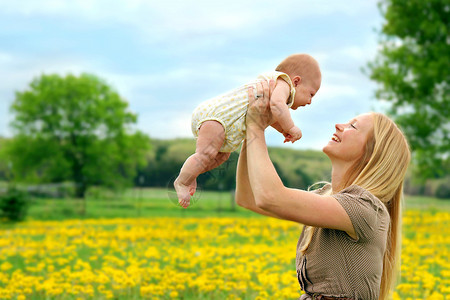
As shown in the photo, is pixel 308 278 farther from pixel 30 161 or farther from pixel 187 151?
pixel 30 161

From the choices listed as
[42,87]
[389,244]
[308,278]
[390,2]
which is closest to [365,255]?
[308,278]

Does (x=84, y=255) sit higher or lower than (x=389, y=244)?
lower

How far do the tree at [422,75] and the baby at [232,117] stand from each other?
14.7m

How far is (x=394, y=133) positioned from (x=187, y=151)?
3.01ft

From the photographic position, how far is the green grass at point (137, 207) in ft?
62.2

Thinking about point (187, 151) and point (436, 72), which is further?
point (436, 72)

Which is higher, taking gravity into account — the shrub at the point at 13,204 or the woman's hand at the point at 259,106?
the woman's hand at the point at 259,106

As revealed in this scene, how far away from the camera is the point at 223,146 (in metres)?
1.96

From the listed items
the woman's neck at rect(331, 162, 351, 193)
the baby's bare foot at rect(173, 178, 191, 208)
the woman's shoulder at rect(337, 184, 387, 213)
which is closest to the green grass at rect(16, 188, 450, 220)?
the woman's neck at rect(331, 162, 351, 193)

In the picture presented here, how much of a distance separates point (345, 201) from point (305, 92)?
476 mm

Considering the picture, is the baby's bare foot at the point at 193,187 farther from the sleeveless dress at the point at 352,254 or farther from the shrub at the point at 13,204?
the shrub at the point at 13,204

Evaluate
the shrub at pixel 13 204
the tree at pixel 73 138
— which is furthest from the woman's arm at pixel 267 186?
the tree at pixel 73 138

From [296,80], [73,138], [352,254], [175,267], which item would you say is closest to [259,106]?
[296,80]

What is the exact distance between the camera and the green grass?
19.0 m
